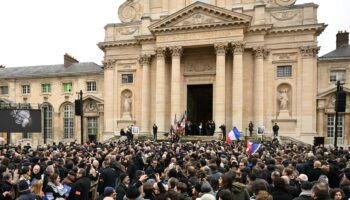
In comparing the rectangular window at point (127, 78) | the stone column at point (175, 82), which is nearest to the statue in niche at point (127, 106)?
the rectangular window at point (127, 78)

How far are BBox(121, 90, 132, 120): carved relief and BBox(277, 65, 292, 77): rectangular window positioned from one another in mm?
16700

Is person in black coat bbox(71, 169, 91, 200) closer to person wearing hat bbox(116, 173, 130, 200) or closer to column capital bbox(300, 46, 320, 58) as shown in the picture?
person wearing hat bbox(116, 173, 130, 200)

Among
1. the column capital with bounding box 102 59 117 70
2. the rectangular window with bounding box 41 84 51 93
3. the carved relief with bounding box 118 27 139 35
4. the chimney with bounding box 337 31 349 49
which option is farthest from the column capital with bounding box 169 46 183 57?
the rectangular window with bounding box 41 84 51 93

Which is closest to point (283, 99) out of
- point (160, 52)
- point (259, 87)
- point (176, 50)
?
point (259, 87)

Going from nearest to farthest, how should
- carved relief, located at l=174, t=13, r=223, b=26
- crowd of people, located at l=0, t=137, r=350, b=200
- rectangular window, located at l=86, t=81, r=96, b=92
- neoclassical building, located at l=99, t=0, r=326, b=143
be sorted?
crowd of people, located at l=0, t=137, r=350, b=200 → neoclassical building, located at l=99, t=0, r=326, b=143 → carved relief, located at l=174, t=13, r=223, b=26 → rectangular window, located at l=86, t=81, r=96, b=92

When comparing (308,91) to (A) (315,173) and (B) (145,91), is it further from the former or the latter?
(A) (315,173)

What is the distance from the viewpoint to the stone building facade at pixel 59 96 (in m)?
44.2

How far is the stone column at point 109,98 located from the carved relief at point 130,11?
5505 mm

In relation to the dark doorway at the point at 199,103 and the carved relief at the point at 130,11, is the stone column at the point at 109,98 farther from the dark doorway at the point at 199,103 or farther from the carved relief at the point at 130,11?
the dark doorway at the point at 199,103

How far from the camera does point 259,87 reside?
1390 inches

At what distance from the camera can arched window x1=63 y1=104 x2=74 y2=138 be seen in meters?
45.2

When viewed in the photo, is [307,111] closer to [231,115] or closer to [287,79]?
[287,79]

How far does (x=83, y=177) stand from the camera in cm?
888

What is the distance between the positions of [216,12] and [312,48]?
10.00 metres
